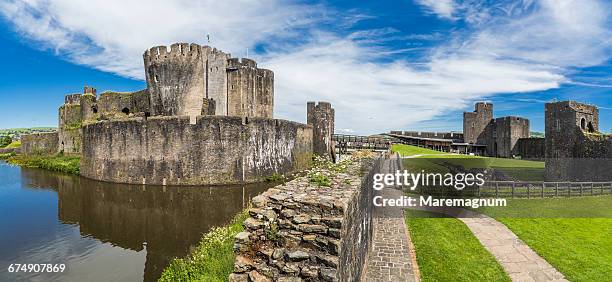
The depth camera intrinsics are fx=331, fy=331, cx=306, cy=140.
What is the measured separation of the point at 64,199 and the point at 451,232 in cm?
1858

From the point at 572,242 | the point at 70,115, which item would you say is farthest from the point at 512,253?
the point at 70,115

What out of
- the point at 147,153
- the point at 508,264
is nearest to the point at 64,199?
the point at 147,153

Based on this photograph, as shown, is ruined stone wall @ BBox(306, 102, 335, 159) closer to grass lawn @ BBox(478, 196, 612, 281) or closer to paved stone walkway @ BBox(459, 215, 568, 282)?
grass lawn @ BBox(478, 196, 612, 281)

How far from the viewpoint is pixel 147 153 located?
2133 cm

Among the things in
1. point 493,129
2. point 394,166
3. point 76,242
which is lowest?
point 76,242

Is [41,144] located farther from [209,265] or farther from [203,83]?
[209,265]

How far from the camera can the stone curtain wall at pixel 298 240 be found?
4.01 metres

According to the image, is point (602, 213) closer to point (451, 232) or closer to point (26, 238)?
point (451, 232)

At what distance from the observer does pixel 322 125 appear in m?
29.4

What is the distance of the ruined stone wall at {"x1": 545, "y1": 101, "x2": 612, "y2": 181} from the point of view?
18.8m

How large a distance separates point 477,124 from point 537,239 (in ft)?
111

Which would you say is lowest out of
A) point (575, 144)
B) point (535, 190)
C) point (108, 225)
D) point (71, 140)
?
point (108, 225)

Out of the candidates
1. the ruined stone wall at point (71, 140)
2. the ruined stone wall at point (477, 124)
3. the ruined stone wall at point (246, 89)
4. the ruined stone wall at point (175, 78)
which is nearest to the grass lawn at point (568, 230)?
the ruined stone wall at point (246, 89)

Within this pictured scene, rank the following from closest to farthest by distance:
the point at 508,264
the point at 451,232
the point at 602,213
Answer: the point at 508,264 → the point at 451,232 → the point at 602,213
